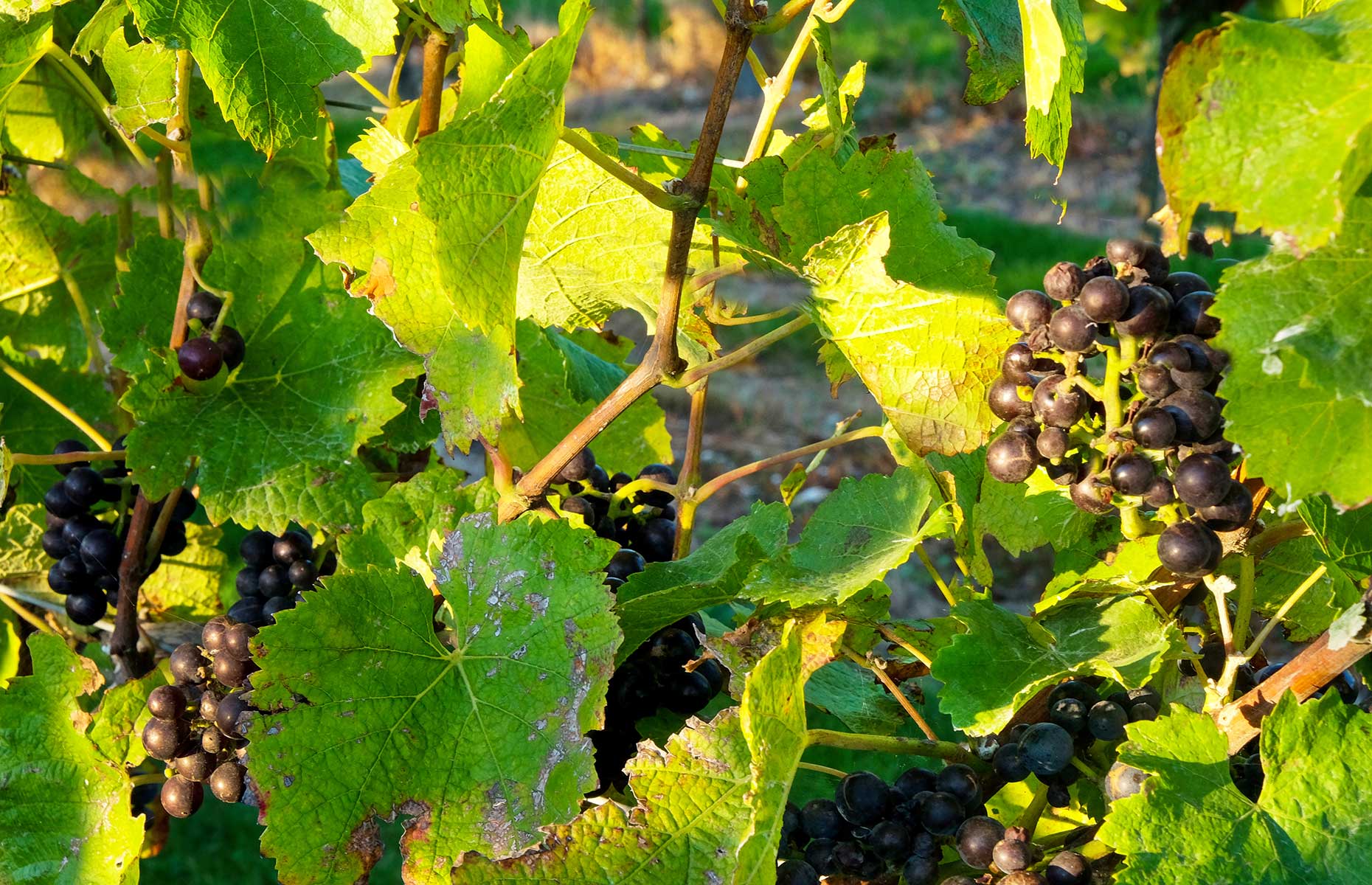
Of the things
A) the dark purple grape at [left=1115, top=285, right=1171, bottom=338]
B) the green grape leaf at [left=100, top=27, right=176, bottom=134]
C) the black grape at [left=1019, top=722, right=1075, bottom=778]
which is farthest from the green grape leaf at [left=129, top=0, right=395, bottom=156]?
the black grape at [left=1019, top=722, right=1075, bottom=778]

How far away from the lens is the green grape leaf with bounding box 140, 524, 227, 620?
4.44 feet

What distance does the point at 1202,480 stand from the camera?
0.71m

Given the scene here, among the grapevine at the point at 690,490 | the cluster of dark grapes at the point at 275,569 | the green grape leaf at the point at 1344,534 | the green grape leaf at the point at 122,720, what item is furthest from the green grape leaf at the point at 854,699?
the green grape leaf at the point at 122,720

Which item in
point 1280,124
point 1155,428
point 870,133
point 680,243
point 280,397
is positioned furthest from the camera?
point 870,133

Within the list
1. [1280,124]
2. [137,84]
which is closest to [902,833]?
[1280,124]

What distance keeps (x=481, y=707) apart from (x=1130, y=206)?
723cm

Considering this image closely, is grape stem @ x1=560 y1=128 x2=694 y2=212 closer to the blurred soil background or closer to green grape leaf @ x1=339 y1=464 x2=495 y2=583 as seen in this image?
the blurred soil background

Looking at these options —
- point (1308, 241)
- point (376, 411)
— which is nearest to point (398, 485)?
point (376, 411)

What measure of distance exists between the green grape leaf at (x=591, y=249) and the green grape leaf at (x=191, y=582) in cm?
54

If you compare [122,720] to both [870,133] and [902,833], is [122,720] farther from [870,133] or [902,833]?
[870,133]

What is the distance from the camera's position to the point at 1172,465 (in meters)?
0.74

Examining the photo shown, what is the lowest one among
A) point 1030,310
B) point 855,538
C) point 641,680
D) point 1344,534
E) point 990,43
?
point 641,680

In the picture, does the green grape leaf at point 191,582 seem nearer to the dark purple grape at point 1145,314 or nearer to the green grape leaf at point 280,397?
the green grape leaf at point 280,397

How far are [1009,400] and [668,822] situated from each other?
1.10 ft
